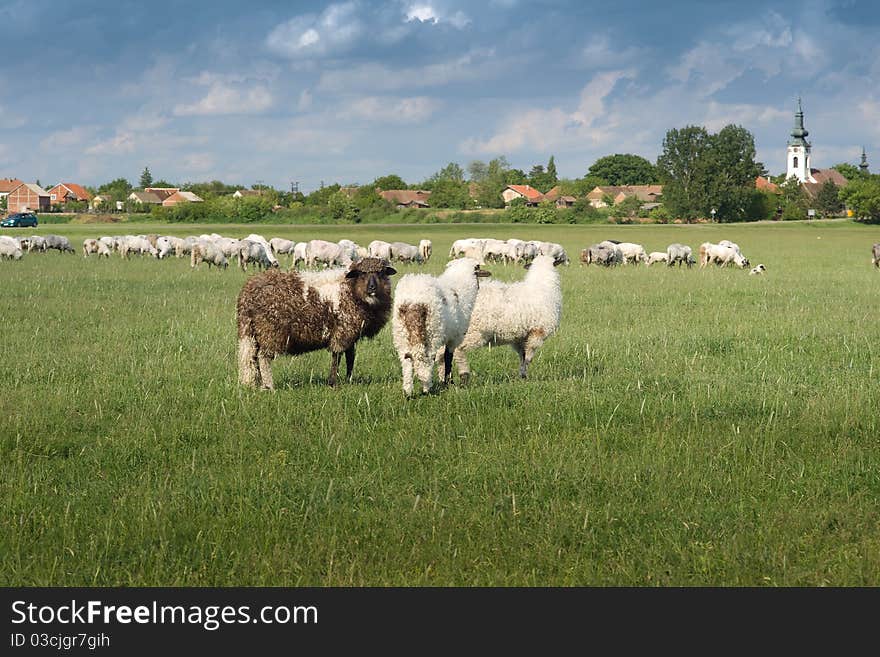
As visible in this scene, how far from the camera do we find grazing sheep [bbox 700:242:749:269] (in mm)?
41697

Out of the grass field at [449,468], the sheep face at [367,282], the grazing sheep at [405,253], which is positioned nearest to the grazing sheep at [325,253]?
the grazing sheep at [405,253]

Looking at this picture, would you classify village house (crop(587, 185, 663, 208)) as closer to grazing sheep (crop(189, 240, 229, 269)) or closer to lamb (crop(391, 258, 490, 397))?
grazing sheep (crop(189, 240, 229, 269))

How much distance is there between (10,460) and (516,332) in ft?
21.2

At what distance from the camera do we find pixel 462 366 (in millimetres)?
12266

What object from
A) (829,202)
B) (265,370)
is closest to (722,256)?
(265,370)

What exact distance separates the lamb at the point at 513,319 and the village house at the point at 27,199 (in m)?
181

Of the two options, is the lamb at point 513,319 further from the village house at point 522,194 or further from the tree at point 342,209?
the village house at point 522,194

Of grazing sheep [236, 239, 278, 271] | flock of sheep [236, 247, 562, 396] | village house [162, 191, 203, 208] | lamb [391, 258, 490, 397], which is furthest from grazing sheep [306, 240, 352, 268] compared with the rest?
village house [162, 191, 203, 208]

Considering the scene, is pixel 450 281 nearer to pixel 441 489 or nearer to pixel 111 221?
pixel 441 489

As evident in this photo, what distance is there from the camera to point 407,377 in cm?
1074

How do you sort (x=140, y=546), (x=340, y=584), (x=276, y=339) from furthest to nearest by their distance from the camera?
A: (x=276, y=339), (x=140, y=546), (x=340, y=584)

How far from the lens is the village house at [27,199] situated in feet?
585

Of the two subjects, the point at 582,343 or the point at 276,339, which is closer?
the point at 276,339
